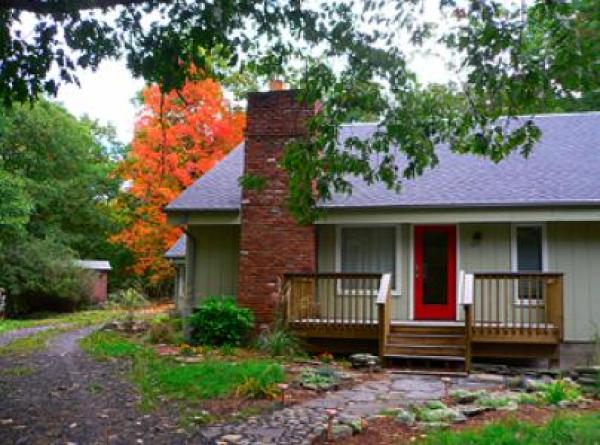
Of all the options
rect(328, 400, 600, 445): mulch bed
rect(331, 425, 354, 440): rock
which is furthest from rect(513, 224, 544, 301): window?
rect(331, 425, 354, 440): rock

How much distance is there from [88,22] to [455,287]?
30.5 ft

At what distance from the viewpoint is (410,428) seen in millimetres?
6902

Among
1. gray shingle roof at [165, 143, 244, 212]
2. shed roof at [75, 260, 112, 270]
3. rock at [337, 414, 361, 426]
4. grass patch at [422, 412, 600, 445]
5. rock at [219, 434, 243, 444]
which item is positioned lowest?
rock at [219, 434, 243, 444]

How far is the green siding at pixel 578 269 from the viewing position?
12.9m

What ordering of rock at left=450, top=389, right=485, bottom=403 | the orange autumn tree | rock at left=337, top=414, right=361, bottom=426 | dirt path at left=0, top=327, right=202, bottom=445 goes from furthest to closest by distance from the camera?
the orange autumn tree → rock at left=450, top=389, right=485, bottom=403 → rock at left=337, top=414, right=361, bottom=426 → dirt path at left=0, top=327, right=202, bottom=445

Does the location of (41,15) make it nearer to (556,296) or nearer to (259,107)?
(259,107)

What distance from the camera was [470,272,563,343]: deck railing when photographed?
12031 mm

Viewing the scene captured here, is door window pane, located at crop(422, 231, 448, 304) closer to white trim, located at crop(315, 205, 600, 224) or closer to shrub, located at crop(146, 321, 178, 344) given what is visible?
white trim, located at crop(315, 205, 600, 224)

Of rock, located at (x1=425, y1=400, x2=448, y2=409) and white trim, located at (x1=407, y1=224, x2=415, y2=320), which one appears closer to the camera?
rock, located at (x1=425, y1=400, x2=448, y2=409)

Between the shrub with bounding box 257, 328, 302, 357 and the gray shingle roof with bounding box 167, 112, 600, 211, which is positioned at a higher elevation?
the gray shingle roof with bounding box 167, 112, 600, 211

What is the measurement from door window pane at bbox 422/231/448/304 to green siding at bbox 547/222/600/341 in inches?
79.0

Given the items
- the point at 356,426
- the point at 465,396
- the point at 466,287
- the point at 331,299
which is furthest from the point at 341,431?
the point at 331,299

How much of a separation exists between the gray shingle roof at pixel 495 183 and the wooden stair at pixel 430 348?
8.00 ft

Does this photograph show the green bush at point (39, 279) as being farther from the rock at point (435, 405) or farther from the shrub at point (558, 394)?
the shrub at point (558, 394)
